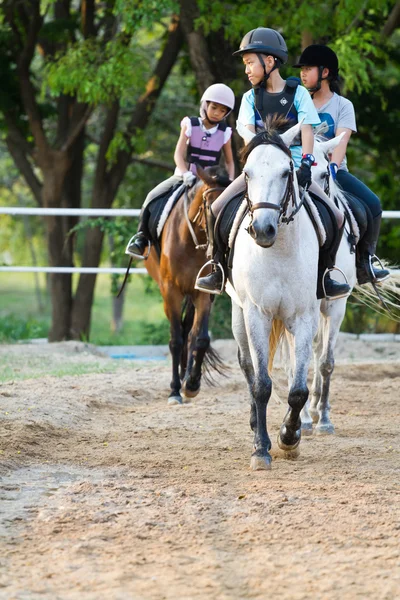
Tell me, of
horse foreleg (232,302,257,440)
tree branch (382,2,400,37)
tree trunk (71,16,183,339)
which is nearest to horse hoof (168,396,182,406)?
horse foreleg (232,302,257,440)

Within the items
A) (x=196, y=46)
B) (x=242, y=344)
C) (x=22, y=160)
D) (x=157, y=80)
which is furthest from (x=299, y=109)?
(x=22, y=160)

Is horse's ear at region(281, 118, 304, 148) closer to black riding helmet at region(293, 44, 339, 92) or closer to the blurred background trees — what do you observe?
black riding helmet at region(293, 44, 339, 92)

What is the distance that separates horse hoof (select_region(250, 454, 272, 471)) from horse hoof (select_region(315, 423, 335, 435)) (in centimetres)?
161

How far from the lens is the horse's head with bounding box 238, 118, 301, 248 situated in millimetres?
5410

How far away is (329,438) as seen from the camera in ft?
24.6

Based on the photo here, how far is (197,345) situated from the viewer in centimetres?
899

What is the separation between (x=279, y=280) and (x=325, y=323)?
2.13 metres

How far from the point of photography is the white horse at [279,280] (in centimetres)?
571

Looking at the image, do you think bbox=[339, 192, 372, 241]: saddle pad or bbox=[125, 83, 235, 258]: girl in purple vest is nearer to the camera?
bbox=[339, 192, 372, 241]: saddle pad

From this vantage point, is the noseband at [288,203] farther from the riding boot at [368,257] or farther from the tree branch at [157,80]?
the tree branch at [157,80]

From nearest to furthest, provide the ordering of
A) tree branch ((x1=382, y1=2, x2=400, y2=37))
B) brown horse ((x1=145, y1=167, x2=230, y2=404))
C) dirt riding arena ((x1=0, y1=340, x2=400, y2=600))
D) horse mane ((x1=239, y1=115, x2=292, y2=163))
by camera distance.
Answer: dirt riding arena ((x1=0, y1=340, x2=400, y2=600)) → horse mane ((x1=239, y1=115, x2=292, y2=163)) → brown horse ((x1=145, y1=167, x2=230, y2=404)) → tree branch ((x1=382, y1=2, x2=400, y2=37))

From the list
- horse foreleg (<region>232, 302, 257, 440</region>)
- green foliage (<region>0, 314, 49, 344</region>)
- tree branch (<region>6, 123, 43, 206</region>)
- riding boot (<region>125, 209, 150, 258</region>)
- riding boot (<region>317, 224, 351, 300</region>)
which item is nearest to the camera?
riding boot (<region>317, 224, 351, 300</region>)

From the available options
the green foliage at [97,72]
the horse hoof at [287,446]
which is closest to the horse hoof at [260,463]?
the horse hoof at [287,446]

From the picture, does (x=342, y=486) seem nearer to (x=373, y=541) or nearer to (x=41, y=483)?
(x=373, y=541)
